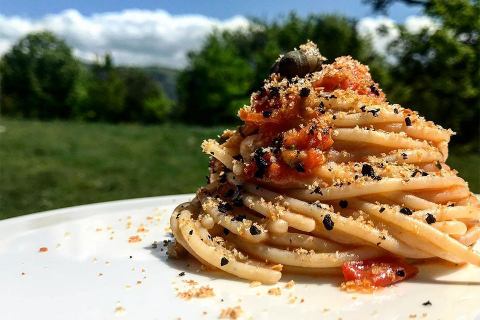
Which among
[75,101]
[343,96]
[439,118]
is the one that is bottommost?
[75,101]

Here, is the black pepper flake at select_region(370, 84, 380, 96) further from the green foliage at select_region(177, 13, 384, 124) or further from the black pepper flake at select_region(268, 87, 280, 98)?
the green foliage at select_region(177, 13, 384, 124)

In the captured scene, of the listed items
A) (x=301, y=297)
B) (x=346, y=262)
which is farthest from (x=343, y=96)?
(x=301, y=297)

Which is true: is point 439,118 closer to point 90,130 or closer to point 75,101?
point 90,130

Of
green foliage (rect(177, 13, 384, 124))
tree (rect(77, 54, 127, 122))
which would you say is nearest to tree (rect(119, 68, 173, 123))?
tree (rect(77, 54, 127, 122))

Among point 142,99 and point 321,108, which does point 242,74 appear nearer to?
point 142,99

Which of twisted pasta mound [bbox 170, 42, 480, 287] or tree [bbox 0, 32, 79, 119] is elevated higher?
twisted pasta mound [bbox 170, 42, 480, 287]

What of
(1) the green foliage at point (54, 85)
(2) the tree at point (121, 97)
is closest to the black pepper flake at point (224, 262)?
(1) the green foliage at point (54, 85)
